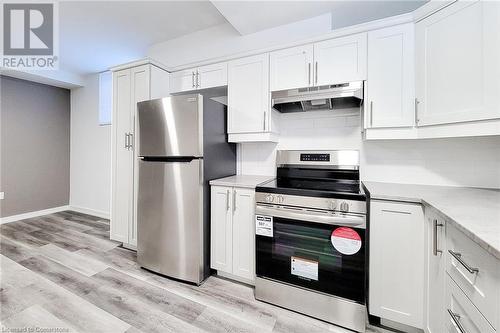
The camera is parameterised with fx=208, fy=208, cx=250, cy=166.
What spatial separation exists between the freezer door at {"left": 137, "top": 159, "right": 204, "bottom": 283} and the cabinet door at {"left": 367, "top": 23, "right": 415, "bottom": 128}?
5.17 ft

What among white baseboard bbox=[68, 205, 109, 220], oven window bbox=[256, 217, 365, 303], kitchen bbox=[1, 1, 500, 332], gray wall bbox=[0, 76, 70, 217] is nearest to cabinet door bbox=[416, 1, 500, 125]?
kitchen bbox=[1, 1, 500, 332]

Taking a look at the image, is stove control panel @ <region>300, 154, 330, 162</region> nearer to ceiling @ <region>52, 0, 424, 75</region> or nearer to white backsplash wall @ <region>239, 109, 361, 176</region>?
white backsplash wall @ <region>239, 109, 361, 176</region>

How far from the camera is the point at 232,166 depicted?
2.44 meters

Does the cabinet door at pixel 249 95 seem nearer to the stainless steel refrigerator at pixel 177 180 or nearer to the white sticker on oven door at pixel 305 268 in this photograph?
the stainless steel refrigerator at pixel 177 180

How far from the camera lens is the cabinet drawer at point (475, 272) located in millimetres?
673

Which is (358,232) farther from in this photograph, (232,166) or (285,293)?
(232,166)

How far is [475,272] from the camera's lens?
773 mm

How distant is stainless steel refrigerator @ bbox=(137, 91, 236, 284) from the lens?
6.11 ft

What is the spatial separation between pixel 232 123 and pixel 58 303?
2.11 meters

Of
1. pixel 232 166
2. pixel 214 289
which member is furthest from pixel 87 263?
pixel 232 166

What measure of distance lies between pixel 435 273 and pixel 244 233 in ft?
4.17

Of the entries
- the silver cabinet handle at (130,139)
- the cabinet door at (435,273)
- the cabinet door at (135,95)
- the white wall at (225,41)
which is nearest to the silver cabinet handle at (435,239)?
the cabinet door at (435,273)

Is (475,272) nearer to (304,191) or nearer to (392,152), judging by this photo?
(304,191)

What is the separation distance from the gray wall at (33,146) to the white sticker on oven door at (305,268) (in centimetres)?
486
